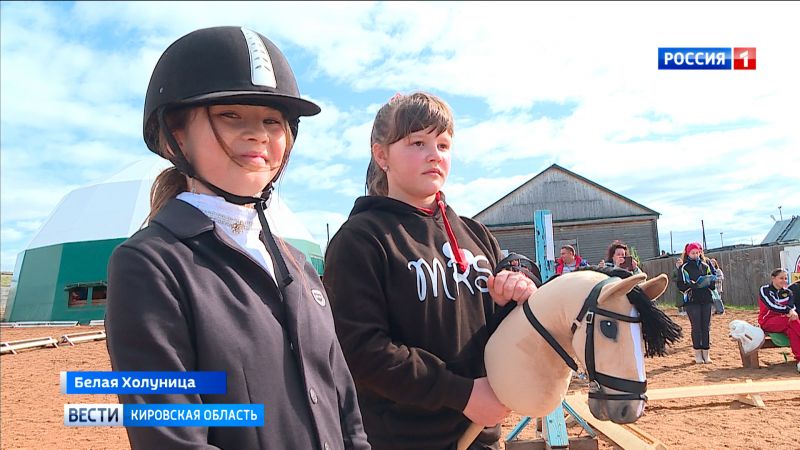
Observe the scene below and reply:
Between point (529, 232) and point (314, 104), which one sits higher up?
point (529, 232)

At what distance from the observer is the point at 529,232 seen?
26.5 meters

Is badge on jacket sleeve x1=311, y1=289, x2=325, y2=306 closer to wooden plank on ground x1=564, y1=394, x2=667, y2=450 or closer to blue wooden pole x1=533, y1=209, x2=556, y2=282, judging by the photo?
blue wooden pole x1=533, y1=209, x2=556, y2=282

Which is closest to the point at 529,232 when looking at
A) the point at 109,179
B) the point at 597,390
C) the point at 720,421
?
the point at 109,179

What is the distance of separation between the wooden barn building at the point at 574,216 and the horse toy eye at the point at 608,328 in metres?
24.3

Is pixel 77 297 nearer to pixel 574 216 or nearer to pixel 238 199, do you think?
pixel 574 216

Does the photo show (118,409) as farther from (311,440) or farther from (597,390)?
(597,390)

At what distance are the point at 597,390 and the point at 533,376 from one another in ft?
0.90

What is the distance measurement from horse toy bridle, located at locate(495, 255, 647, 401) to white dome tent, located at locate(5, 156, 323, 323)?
1799 cm

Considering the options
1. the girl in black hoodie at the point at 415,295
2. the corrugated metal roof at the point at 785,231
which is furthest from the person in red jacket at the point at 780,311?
the corrugated metal roof at the point at 785,231

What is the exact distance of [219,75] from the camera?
1.34 m

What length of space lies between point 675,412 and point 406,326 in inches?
224

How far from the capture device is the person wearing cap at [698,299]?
8.88 m
